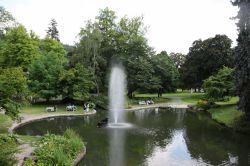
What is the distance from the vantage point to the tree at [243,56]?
28250 mm

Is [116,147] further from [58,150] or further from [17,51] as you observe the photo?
[17,51]

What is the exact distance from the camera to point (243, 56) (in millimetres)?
29250

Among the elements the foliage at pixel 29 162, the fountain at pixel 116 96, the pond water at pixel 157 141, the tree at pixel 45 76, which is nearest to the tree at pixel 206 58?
the fountain at pixel 116 96

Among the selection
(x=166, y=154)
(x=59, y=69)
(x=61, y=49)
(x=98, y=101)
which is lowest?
(x=166, y=154)

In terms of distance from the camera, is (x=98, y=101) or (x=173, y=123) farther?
(x=98, y=101)

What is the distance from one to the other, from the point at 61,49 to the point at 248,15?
52.5 meters

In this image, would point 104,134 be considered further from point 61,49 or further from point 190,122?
point 61,49

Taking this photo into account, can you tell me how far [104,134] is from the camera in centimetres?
3078

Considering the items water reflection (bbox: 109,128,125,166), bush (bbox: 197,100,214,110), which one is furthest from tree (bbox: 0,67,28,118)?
bush (bbox: 197,100,214,110)

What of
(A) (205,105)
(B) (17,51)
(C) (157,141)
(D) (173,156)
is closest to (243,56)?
(C) (157,141)

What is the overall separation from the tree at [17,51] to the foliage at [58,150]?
37.2 meters

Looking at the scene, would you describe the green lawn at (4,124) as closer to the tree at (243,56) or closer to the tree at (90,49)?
the tree at (243,56)

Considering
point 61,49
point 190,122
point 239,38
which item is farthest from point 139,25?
point 239,38

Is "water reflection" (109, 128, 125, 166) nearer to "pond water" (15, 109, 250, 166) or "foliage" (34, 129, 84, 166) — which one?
"pond water" (15, 109, 250, 166)
